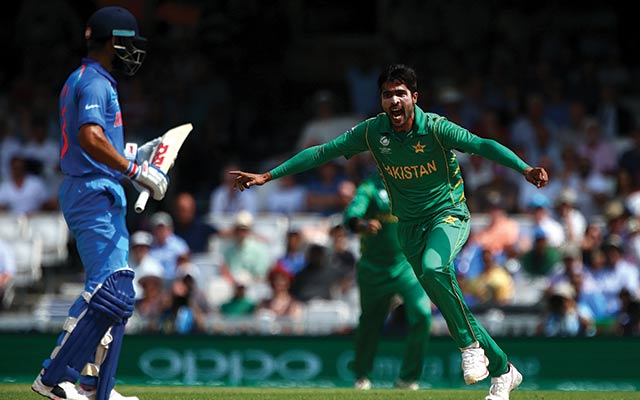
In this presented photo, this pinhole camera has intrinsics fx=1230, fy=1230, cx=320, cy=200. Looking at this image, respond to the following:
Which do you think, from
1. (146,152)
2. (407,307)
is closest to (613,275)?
(407,307)

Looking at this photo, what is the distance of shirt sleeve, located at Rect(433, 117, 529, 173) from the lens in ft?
24.1

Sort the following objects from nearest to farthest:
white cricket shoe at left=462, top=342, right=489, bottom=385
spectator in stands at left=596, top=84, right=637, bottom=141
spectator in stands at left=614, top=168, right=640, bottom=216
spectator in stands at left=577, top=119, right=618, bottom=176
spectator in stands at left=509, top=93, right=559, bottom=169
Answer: white cricket shoe at left=462, top=342, right=489, bottom=385 → spectator in stands at left=614, top=168, right=640, bottom=216 → spectator in stands at left=577, top=119, right=618, bottom=176 → spectator in stands at left=509, top=93, right=559, bottom=169 → spectator in stands at left=596, top=84, right=637, bottom=141

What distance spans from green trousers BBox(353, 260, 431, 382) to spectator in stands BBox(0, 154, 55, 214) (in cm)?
641

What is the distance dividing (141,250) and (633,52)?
8.02 metres

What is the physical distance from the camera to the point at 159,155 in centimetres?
736

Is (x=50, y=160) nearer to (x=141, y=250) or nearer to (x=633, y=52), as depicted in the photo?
(x=141, y=250)

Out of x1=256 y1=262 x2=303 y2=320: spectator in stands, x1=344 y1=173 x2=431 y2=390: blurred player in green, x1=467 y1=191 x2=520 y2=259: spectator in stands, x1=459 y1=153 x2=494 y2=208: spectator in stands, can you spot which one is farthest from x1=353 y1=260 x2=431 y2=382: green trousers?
x1=459 y1=153 x2=494 y2=208: spectator in stands

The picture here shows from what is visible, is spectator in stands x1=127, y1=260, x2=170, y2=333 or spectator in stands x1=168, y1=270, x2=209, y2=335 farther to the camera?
spectator in stands x1=127, y1=260, x2=170, y2=333

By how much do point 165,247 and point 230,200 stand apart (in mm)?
1578

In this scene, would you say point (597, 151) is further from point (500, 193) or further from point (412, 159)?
point (412, 159)

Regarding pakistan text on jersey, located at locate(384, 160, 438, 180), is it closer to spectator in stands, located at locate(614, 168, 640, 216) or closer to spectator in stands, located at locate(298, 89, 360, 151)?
spectator in stands, located at locate(614, 168, 640, 216)

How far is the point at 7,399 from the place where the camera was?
7.98 meters

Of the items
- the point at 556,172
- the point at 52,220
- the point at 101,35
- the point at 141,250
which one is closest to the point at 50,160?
the point at 52,220

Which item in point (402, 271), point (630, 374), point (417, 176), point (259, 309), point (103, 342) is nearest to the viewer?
point (103, 342)
